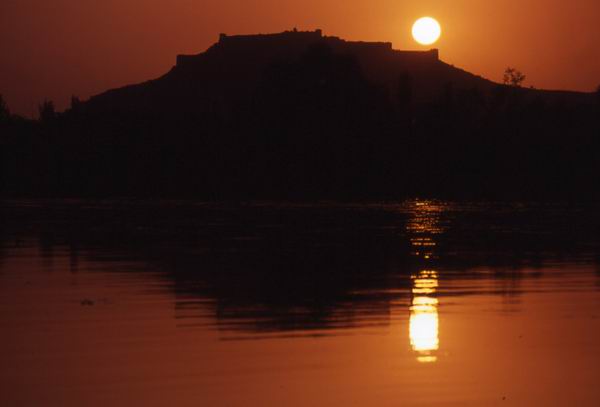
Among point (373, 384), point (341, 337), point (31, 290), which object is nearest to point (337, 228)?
point (31, 290)

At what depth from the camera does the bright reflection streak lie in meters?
14.4

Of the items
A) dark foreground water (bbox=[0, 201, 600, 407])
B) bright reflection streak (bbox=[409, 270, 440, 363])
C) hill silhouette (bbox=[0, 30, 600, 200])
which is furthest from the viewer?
hill silhouette (bbox=[0, 30, 600, 200])

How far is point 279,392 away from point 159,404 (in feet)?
3.94

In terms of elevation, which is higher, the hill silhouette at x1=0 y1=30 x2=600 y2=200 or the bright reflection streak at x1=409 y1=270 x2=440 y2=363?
the hill silhouette at x1=0 y1=30 x2=600 y2=200

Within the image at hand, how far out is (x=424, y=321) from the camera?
1683 centimetres

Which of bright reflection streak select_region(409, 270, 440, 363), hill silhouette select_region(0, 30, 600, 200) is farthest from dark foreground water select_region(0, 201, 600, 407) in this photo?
hill silhouette select_region(0, 30, 600, 200)

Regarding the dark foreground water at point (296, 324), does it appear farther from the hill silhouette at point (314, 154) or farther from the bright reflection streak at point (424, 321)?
the hill silhouette at point (314, 154)

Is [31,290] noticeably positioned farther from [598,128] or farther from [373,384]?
[598,128]

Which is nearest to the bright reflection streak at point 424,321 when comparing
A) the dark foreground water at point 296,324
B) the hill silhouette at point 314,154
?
the dark foreground water at point 296,324

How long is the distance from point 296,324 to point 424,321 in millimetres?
1704

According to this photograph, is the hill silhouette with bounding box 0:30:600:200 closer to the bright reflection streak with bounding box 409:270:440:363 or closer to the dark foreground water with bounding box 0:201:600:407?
the dark foreground water with bounding box 0:201:600:407

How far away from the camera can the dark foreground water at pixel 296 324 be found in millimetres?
12102

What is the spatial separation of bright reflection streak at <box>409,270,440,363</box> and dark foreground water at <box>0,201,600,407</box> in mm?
39

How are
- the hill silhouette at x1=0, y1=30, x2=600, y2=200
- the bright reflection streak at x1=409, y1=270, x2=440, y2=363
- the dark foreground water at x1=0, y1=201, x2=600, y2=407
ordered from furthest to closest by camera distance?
1. the hill silhouette at x1=0, y1=30, x2=600, y2=200
2. the bright reflection streak at x1=409, y1=270, x2=440, y2=363
3. the dark foreground water at x1=0, y1=201, x2=600, y2=407
